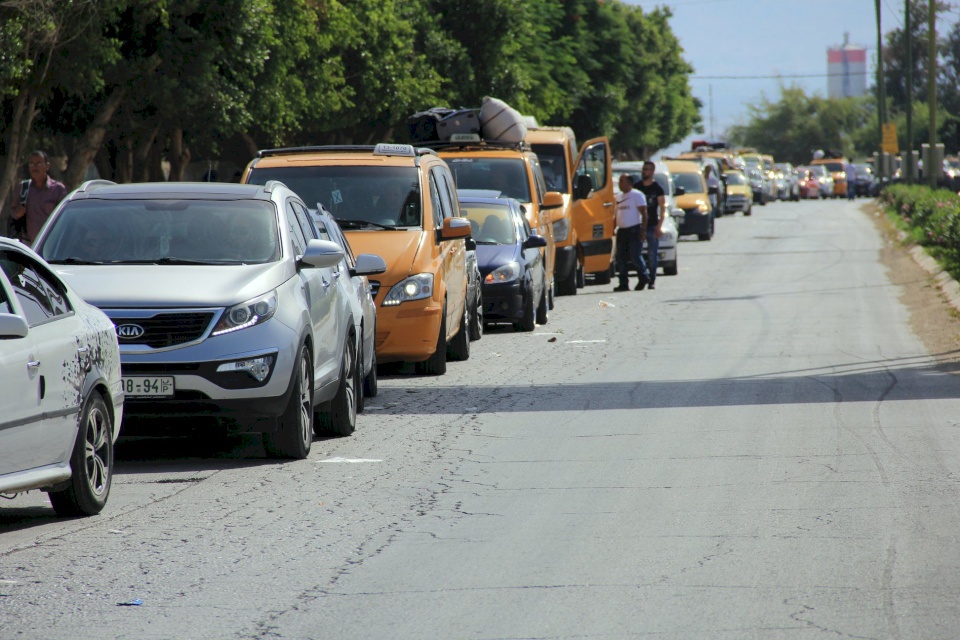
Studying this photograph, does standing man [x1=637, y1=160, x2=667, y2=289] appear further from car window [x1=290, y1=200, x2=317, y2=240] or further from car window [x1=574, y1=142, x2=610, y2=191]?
car window [x1=290, y1=200, x2=317, y2=240]

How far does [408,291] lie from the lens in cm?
1393

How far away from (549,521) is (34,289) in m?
2.80

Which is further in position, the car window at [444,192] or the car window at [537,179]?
the car window at [537,179]

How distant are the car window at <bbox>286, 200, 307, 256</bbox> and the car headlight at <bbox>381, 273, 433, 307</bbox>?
2744mm

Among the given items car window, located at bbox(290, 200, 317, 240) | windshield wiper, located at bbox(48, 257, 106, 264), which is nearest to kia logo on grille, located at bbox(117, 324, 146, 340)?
windshield wiper, located at bbox(48, 257, 106, 264)

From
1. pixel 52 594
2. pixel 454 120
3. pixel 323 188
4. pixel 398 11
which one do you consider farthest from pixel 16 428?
pixel 398 11

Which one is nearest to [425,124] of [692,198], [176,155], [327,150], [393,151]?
[176,155]

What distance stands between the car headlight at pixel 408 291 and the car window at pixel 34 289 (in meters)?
5.78

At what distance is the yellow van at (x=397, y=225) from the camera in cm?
1396

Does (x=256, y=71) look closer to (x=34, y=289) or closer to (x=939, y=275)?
(x=939, y=275)

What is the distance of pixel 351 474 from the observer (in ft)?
30.9

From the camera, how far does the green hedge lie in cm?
2595

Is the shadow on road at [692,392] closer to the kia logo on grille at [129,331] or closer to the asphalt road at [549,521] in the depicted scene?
the asphalt road at [549,521]

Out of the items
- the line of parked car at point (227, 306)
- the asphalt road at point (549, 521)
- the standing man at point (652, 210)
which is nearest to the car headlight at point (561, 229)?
the standing man at point (652, 210)
